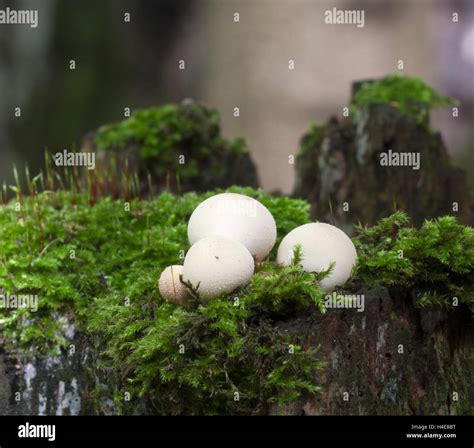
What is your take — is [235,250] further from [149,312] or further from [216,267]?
[149,312]

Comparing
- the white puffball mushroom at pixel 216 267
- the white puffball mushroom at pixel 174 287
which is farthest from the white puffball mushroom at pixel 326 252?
the white puffball mushroom at pixel 174 287

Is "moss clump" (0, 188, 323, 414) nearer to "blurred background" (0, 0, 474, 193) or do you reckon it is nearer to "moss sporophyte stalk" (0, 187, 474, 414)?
"moss sporophyte stalk" (0, 187, 474, 414)

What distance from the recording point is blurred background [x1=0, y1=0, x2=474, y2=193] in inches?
378

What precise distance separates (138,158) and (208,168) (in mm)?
711

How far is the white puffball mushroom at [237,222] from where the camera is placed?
2.95 m

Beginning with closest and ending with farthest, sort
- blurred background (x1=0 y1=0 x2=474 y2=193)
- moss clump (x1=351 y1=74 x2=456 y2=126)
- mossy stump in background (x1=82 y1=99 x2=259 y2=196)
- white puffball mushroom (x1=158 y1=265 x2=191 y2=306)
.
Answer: white puffball mushroom (x1=158 y1=265 x2=191 y2=306) < moss clump (x1=351 y1=74 x2=456 y2=126) < mossy stump in background (x1=82 y1=99 x2=259 y2=196) < blurred background (x1=0 y1=0 x2=474 y2=193)

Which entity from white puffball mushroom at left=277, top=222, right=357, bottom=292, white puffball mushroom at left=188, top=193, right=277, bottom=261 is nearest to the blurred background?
white puffball mushroom at left=188, top=193, right=277, bottom=261

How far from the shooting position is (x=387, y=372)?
9.07 feet

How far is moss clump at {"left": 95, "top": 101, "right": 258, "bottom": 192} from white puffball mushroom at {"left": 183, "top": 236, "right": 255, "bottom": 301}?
325 cm

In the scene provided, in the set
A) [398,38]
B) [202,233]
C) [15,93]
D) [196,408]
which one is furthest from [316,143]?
[398,38]

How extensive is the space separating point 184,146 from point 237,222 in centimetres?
329

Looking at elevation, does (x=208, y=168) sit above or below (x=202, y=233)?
above
